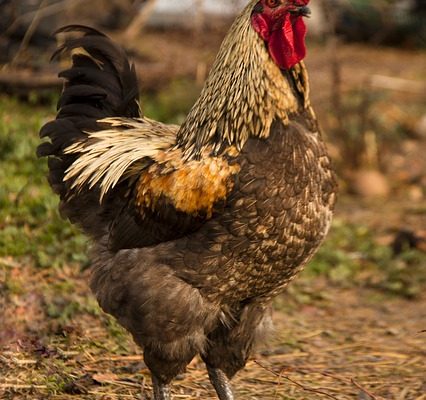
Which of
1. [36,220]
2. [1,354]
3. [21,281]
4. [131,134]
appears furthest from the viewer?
[36,220]

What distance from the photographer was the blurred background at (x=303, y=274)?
4.92 meters

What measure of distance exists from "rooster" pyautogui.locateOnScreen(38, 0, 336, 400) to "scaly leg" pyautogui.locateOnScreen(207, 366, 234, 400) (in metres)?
0.01

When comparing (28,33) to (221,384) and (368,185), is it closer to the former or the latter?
(368,185)

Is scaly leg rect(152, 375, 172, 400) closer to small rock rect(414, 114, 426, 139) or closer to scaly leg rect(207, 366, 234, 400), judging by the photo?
scaly leg rect(207, 366, 234, 400)

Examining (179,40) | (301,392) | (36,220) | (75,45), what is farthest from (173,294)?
(179,40)

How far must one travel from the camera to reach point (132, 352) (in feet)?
17.2

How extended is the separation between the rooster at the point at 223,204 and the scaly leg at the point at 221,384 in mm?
13

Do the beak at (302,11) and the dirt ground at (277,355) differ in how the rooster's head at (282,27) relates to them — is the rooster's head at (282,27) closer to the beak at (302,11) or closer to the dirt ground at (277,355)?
the beak at (302,11)

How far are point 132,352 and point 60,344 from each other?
44 centimetres

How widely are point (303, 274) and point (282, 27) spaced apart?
124 inches

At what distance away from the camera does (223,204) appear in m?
3.92

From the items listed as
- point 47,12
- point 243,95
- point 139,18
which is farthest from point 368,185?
point 243,95

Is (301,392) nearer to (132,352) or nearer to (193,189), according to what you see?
(132,352)

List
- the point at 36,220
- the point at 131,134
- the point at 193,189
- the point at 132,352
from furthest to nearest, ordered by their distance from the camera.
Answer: the point at 36,220 → the point at 132,352 → the point at 131,134 → the point at 193,189
